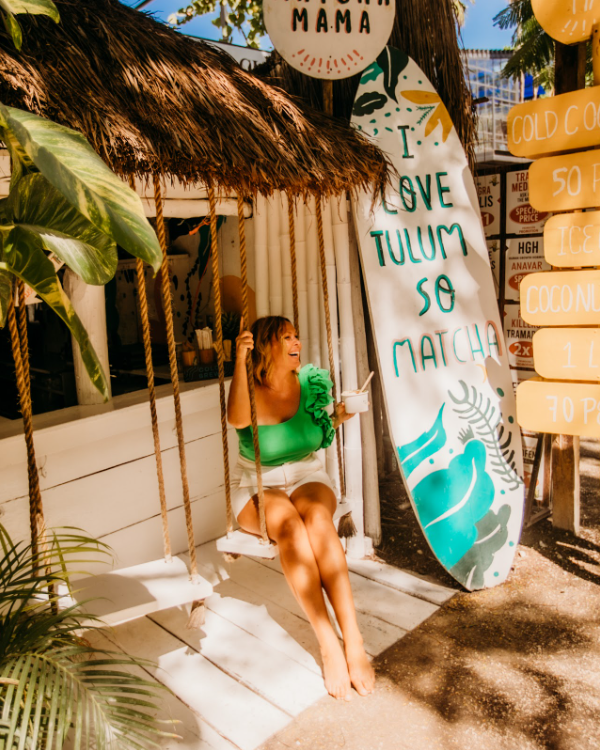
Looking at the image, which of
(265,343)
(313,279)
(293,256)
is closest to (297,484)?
(265,343)

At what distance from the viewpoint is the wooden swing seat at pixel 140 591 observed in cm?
240

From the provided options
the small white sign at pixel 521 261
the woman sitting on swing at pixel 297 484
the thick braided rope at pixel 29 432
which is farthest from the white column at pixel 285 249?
the thick braided rope at pixel 29 432

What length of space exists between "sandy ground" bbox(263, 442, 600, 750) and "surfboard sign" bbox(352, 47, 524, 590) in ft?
0.82

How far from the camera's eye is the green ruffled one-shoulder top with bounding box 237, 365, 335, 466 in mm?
3006

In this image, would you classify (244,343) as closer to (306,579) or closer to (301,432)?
(301,432)

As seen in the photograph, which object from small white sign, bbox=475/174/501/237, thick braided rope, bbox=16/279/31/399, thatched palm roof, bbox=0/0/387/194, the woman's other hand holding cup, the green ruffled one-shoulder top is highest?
thatched palm roof, bbox=0/0/387/194

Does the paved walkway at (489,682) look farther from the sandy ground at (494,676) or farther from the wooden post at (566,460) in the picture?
the wooden post at (566,460)

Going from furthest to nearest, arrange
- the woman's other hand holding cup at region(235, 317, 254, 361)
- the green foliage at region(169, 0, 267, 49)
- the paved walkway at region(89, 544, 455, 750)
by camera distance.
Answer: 1. the green foliage at region(169, 0, 267, 49)
2. the woman's other hand holding cup at region(235, 317, 254, 361)
3. the paved walkway at region(89, 544, 455, 750)

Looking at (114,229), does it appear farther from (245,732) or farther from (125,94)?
(245,732)

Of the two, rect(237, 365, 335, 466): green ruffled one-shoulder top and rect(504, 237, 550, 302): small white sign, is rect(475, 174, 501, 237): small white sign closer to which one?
rect(504, 237, 550, 302): small white sign

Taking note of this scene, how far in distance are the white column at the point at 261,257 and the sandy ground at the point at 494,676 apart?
1.67 metres

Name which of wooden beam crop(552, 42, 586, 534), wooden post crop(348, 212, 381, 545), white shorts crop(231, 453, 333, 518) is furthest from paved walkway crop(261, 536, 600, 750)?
white shorts crop(231, 453, 333, 518)

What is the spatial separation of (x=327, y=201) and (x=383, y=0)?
3.42 ft

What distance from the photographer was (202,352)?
3838 millimetres
